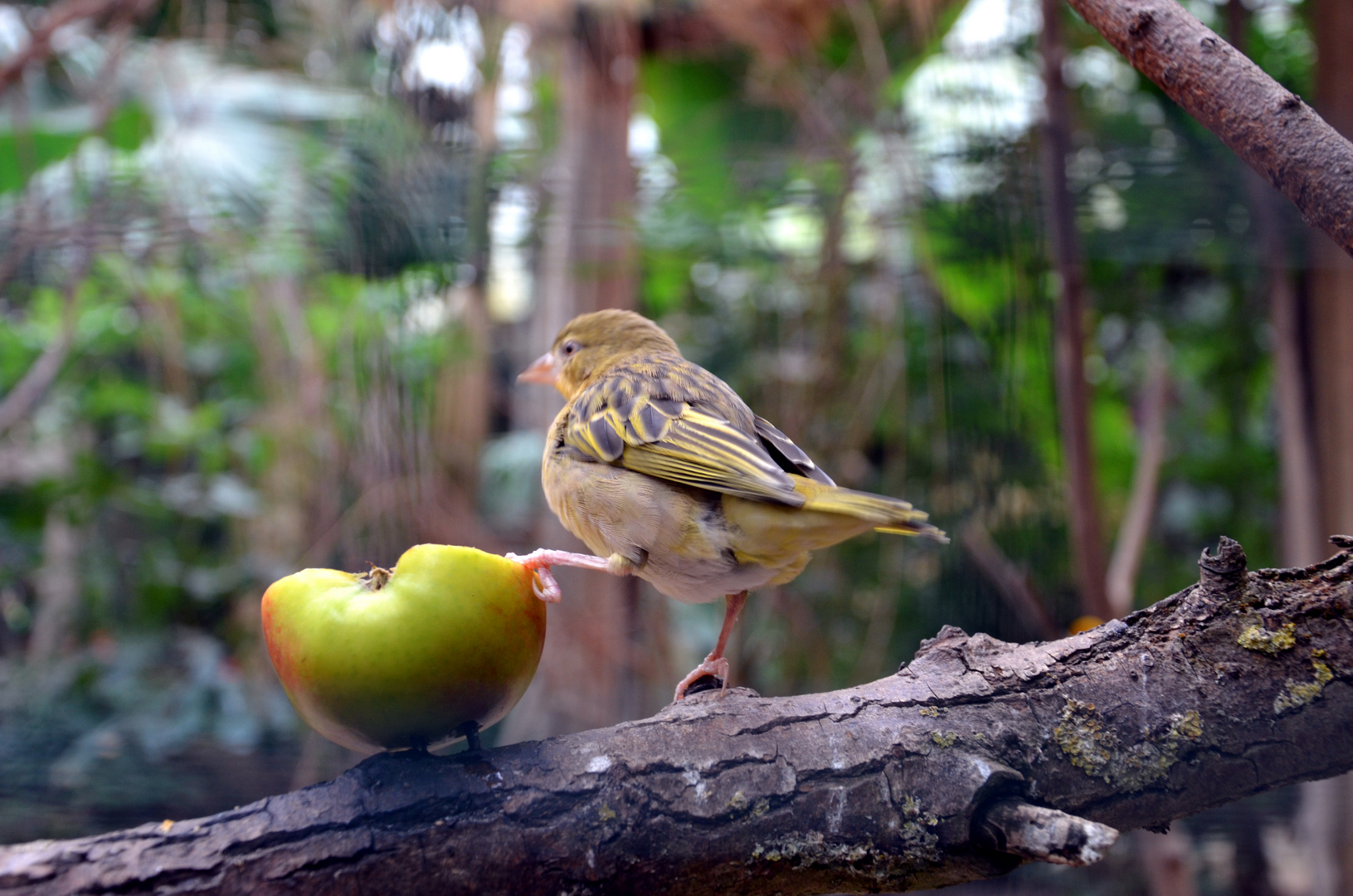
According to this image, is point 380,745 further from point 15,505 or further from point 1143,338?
point 1143,338

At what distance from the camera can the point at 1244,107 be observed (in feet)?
4.25

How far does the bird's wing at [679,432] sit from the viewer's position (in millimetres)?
1623

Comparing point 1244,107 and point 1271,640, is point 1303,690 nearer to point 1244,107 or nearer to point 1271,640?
point 1271,640

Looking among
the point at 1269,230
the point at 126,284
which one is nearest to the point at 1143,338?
the point at 1269,230

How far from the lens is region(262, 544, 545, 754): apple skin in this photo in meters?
1.14

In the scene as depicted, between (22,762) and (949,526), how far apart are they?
4.09 m

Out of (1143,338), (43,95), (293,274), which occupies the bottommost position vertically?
(1143,338)

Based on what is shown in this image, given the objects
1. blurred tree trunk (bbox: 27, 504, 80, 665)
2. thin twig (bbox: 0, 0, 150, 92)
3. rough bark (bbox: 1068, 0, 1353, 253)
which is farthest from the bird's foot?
blurred tree trunk (bbox: 27, 504, 80, 665)

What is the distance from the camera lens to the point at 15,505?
173 inches

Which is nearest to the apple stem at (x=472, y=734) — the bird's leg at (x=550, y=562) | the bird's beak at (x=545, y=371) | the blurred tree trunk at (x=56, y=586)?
the bird's leg at (x=550, y=562)

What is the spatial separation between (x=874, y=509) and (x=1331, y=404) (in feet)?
10.6

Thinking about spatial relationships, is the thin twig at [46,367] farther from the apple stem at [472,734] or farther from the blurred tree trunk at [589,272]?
the apple stem at [472,734]

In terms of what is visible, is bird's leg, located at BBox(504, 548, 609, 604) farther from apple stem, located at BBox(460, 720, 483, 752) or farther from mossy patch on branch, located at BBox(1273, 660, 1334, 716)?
mossy patch on branch, located at BBox(1273, 660, 1334, 716)

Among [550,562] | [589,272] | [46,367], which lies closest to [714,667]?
[550,562]
